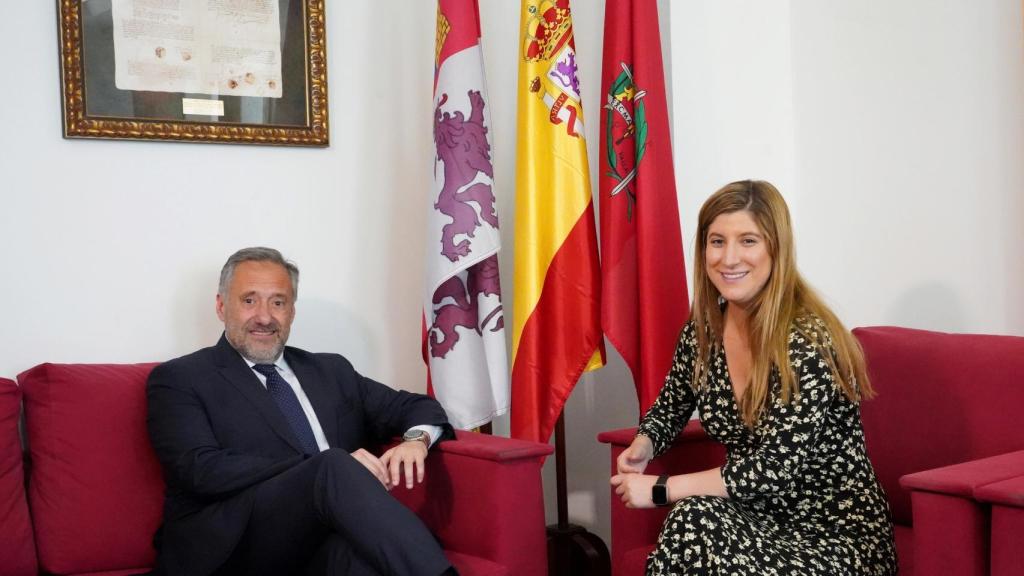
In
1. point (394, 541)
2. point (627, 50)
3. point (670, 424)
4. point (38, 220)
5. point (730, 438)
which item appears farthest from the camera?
point (627, 50)

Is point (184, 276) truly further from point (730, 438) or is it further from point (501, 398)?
point (730, 438)

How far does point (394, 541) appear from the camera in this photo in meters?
2.23

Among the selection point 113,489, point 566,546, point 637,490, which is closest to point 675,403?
point 637,490

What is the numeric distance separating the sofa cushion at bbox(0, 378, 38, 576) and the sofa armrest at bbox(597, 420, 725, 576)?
143cm

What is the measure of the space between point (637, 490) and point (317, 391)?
1.01m

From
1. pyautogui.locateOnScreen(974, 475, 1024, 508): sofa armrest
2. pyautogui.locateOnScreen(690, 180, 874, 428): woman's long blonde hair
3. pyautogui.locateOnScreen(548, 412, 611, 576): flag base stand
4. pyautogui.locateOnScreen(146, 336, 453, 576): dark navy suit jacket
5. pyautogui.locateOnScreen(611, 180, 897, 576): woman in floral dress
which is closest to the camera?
pyautogui.locateOnScreen(974, 475, 1024, 508): sofa armrest

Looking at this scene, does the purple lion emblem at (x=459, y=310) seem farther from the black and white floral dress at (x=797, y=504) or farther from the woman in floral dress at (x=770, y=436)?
the black and white floral dress at (x=797, y=504)

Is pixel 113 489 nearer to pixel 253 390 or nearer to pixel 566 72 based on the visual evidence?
pixel 253 390

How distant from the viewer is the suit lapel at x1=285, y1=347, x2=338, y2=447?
111 inches

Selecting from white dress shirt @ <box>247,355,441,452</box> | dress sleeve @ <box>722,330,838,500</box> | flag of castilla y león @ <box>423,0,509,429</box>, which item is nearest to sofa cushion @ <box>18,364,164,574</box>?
white dress shirt @ <box>247,355,441,452</box>

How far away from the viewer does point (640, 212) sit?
3.15m

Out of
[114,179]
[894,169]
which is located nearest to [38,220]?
[114,179]

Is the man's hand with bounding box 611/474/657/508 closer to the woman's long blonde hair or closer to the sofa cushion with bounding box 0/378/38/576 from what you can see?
the woman's long blonde hair

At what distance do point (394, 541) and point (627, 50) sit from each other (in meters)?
1.73
